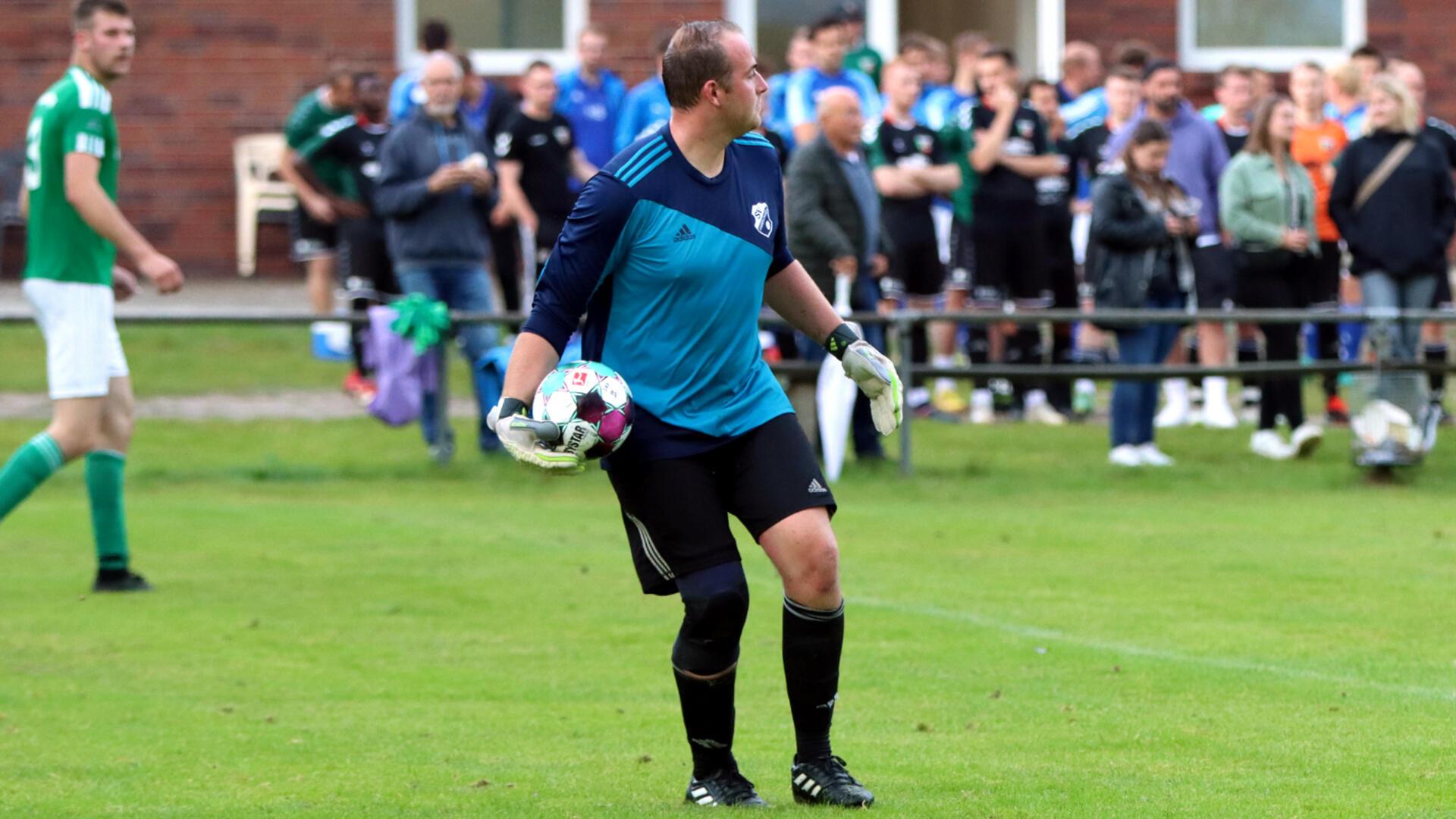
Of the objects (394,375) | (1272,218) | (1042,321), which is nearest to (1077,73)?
(1272,218)

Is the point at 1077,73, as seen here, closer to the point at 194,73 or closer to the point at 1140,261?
the point at 1140,261

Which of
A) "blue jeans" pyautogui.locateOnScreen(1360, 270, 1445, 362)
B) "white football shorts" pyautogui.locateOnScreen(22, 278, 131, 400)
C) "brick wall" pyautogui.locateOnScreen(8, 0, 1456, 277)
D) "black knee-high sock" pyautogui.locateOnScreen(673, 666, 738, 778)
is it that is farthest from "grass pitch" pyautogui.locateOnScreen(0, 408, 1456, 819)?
"brick wall" pyautogui.locateOnScreen(8, 0, 1456, 277)

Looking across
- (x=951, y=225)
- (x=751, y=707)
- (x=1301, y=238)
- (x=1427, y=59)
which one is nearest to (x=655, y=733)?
(x=751, y=707)

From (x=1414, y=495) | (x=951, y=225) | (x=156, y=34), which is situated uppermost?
(x=156, y=34)

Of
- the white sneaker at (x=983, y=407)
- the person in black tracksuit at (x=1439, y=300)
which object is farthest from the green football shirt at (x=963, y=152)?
the person in black tracksuit at (x=1439, y=300)

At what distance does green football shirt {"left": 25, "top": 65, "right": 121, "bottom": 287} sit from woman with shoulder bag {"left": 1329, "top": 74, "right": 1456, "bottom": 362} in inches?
336

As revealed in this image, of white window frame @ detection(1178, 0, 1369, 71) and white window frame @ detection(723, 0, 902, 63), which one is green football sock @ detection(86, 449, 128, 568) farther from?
white window frame @ detection(1178, 0, 1369, 71)

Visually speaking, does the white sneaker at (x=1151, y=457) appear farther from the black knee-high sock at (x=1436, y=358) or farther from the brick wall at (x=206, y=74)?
the brick wall at (x=206, y=74)

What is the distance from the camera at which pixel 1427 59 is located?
23.3 m

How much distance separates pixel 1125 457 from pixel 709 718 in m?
8.89

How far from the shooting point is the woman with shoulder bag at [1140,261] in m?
14.5

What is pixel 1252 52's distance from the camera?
23547 millimetres

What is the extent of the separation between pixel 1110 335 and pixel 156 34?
1025 centimetres

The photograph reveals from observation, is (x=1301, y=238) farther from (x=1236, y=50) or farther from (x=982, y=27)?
(x=982, y=27)
